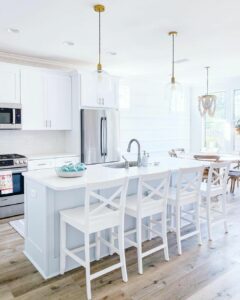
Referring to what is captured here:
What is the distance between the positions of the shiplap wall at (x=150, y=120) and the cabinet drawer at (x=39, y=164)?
7.21ft

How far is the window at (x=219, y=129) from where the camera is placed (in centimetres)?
→ 703

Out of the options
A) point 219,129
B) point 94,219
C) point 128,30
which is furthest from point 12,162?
point 219,129

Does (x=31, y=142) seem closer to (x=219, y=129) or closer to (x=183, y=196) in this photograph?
(x=183, y=196)

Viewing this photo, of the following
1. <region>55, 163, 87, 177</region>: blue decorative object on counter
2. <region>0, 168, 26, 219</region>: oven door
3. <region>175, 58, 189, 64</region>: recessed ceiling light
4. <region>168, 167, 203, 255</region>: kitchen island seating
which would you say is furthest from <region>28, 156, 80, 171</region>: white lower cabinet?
<region>175, 58, 189, 64</region>: recessed ceiling light

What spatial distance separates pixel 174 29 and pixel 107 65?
2133mm

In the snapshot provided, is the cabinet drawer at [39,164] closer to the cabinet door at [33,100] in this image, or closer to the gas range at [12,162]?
the gas range at [12,162]

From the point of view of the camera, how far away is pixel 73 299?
2.18 metres

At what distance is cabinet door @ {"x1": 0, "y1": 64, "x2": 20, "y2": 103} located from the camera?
4.27 meters

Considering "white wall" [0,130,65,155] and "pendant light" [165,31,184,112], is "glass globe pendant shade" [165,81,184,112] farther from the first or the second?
"white wall" [0,130,65,155]

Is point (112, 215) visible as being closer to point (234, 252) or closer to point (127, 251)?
point (127, 251)

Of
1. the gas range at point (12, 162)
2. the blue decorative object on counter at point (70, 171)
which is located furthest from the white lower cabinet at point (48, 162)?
the blue decorative object on counter at point (70, 171)

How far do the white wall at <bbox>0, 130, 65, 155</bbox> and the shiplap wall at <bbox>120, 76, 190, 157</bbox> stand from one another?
166 cm

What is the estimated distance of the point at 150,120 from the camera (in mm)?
6992

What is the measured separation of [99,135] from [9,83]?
178cm
